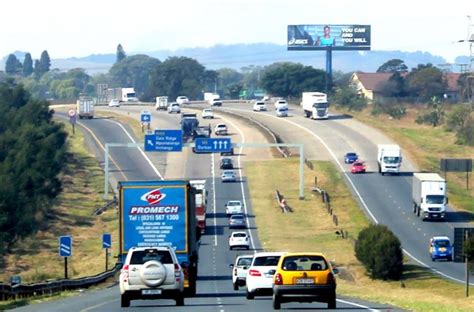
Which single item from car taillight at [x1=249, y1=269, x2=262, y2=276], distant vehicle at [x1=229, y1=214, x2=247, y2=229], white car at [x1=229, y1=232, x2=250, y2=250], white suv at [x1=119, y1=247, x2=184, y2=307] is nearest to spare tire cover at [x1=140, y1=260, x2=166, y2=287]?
white suv at [x1=119, y1=247, x2=184, y2=307]

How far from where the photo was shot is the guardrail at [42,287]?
47.0 metres

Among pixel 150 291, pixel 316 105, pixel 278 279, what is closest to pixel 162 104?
pixel 316 105

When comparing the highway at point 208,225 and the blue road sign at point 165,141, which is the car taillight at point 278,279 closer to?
the highway at point 208,225

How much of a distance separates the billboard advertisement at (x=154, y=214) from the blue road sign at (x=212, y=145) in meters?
60.1

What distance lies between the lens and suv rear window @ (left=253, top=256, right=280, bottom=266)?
44.7m

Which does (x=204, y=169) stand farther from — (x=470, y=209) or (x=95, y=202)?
(x=470, y=209)

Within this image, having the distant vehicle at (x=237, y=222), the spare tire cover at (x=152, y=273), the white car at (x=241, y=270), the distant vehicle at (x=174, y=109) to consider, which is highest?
the distant vehicle at (x=174, y=109)

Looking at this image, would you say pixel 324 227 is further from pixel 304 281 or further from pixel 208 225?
pixel 304 281

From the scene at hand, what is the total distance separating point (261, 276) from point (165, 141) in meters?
64.2

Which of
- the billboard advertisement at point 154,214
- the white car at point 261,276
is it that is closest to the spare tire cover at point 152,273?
the white car at point 261,276

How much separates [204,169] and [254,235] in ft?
117

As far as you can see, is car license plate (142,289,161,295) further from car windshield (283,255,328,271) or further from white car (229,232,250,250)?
white car (229,232,250,250)

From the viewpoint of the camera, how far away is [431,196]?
99.2 meters

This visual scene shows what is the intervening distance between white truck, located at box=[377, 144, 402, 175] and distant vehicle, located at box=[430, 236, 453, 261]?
118 feet
